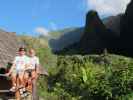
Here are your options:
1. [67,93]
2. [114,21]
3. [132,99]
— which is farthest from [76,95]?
[114,21]

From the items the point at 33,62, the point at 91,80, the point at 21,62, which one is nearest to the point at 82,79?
→ the point at 91,80

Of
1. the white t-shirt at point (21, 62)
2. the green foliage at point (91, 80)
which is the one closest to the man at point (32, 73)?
the white t-shirt at point (21, 62)

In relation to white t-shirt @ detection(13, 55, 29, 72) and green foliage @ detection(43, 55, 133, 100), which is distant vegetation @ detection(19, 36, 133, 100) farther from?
white t-shirt @ detection(13, 55, 29, 72)

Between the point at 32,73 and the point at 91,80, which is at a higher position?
the point at 91,80

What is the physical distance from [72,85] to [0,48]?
367 inches

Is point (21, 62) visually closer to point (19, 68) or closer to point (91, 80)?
point (19, 68)

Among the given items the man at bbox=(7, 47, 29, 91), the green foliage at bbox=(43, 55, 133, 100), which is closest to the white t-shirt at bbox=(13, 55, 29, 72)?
the man at bbox=(7, 47, 29, 91)

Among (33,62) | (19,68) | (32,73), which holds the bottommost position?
(32,73)

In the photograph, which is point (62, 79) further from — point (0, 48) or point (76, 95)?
point (0, 48)

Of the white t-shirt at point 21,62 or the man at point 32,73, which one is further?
the white t-shirt at point 21,62

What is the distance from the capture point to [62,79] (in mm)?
37531

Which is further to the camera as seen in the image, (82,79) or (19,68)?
(82,79)

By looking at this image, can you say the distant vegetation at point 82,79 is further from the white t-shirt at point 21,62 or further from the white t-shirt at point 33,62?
the white t-shirt at point 21,62

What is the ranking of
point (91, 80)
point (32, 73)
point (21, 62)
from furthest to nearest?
point (91, 80)
point (21, 62)
point (32, 73)
